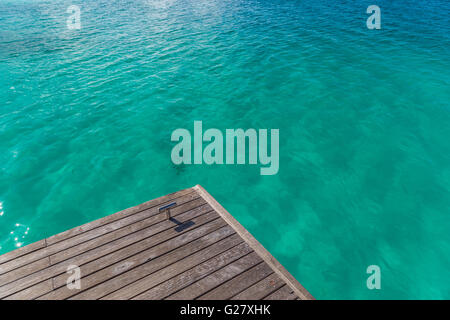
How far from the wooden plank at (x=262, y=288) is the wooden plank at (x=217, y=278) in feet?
1.08

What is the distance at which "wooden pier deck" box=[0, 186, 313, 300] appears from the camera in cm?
390

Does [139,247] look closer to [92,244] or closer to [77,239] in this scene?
[92,244]

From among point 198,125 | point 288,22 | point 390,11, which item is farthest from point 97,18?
point 390,11

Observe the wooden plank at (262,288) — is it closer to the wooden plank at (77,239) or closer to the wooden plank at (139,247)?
the wooden plank at (139,247)

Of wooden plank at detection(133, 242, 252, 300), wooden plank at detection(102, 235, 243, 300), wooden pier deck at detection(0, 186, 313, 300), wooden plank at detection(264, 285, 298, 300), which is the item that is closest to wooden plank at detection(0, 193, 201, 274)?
wooden pier deck at detection(0, 186, 313, 300)

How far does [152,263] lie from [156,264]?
0.27ft

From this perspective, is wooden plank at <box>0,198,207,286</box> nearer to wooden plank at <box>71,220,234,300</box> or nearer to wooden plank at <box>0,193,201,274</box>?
wooden plank at <box>0,193,201,274</box>

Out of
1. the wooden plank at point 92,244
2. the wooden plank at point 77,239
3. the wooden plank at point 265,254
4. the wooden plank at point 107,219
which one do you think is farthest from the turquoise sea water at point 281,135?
the wooden plank at point 92,244

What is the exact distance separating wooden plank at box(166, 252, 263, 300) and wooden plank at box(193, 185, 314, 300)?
15cm

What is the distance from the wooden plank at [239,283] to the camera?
12.7 ft

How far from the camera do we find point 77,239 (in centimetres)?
471

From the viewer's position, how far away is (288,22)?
68.8 feet

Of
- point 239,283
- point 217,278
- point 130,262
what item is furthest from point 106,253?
point 239,283
